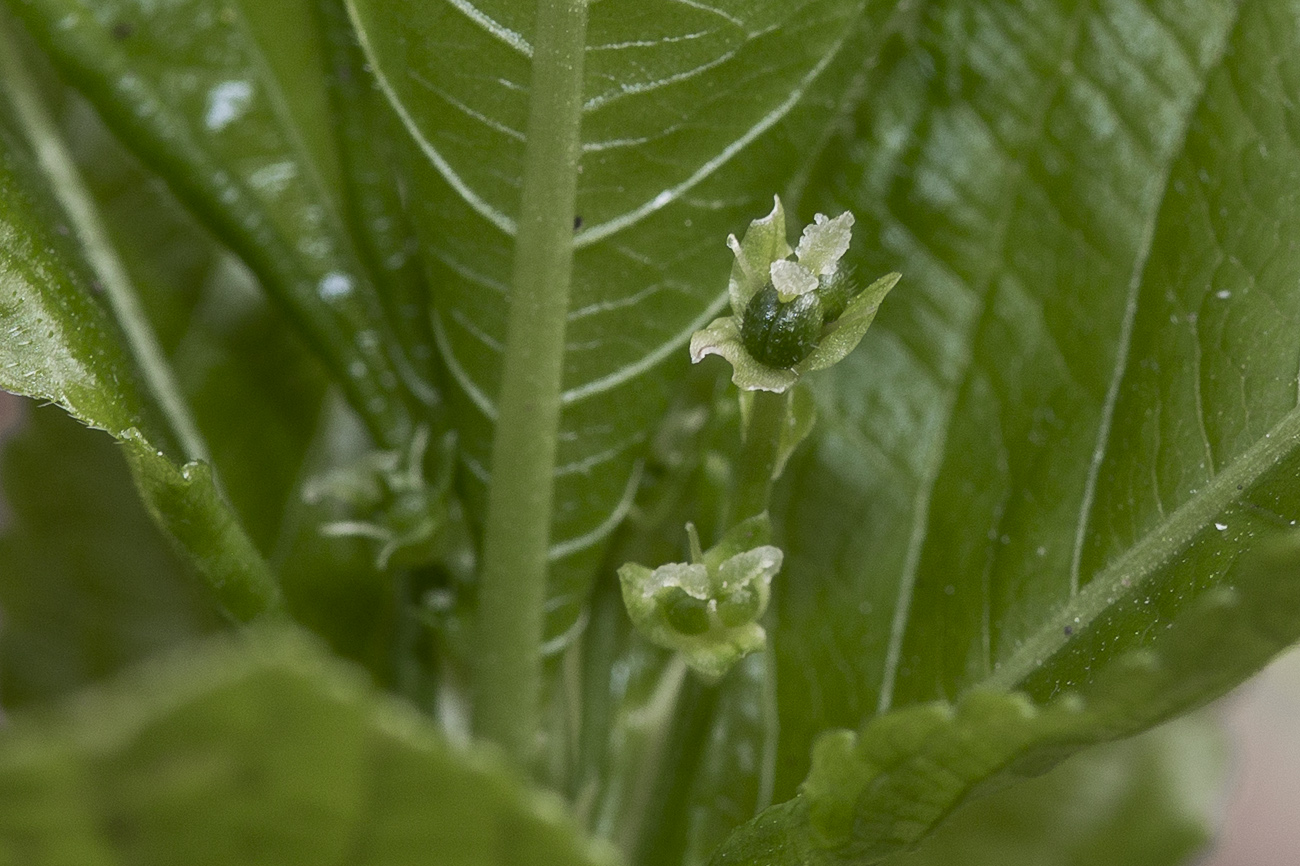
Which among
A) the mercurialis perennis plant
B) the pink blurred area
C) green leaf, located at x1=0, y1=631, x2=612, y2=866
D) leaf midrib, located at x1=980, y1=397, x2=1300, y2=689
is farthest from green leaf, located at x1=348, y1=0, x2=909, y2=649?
the pink blurred area

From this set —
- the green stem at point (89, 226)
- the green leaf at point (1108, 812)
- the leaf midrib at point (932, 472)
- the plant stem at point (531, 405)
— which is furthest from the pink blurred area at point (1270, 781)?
the green stem at point (89, 226)

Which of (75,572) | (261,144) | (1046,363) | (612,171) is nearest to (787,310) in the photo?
(612,171)

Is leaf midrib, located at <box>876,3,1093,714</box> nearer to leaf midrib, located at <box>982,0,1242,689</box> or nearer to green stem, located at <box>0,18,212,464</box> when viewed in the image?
leaf midrib, located at <box>982,0,1242,689</box>

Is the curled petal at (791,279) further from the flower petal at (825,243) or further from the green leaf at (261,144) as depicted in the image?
the green leaf at (261,144)

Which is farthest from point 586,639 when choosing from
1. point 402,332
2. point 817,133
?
point 817,133

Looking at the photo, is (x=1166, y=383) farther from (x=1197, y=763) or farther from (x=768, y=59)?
(x=1197, y=763)

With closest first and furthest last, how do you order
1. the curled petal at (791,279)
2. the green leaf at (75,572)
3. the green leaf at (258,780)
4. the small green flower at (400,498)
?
the green leaf at (258,780) < the curled petal at (791,279) < the small green flower at (400,498) < the green leaf at (75,572)
